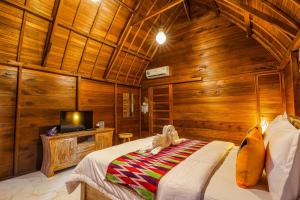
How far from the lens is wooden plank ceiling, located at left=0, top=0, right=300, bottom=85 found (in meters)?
2.39

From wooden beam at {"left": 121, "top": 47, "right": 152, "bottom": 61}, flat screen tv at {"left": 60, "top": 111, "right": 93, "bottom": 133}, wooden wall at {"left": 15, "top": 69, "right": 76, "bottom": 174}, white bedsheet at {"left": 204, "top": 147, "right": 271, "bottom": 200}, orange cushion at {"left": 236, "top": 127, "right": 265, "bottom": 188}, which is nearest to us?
white bedsheet at {"left": 204, "top": 147, "right": 271, "bottom": 200}

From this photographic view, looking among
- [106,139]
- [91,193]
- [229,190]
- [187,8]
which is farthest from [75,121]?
[187,8]

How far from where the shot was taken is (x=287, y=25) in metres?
2.02

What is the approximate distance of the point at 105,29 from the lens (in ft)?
12.8

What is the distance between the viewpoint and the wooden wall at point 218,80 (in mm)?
3588

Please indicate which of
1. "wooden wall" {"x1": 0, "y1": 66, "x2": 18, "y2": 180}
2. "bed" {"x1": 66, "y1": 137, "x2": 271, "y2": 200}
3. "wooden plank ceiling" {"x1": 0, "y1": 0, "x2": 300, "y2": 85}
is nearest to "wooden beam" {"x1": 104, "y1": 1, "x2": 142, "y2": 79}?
"wooden plank ceiling" {"x1": 0, "y1": 0, "x2": 300, "y2": 85}

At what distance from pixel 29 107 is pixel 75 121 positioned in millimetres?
950

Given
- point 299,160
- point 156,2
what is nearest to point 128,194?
point 299,160

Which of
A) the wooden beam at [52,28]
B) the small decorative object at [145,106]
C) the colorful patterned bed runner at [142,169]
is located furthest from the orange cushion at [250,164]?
the small decorative object at [145,106]

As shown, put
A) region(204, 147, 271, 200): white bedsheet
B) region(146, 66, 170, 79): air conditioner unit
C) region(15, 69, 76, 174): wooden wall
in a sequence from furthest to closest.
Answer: region(146, 66, 170, 79): air conditioner unit, region(15, 69, 76, 174): wooden wall, region(204, 147, 271, 200): white bedsheet

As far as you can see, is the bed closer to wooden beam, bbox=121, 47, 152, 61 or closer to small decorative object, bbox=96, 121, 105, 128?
small decorative object, bbox=96, 121, 105, 128

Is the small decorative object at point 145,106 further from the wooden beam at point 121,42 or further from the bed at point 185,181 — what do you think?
the bed at point 185,181

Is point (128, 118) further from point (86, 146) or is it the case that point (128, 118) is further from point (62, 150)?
point (62, 150)

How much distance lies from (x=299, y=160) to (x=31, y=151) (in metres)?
4.21
